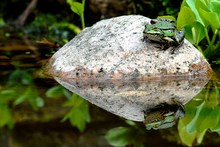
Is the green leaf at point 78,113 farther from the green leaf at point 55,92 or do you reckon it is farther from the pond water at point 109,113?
the green leaf at point 55,92

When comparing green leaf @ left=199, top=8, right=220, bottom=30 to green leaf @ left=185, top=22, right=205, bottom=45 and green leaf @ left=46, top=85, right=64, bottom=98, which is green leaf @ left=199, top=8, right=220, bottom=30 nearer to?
green leaf @ left=185, top=22, right=205, bottom=45

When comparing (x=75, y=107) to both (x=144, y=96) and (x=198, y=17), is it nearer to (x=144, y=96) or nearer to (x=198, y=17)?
(x=144, y=96)

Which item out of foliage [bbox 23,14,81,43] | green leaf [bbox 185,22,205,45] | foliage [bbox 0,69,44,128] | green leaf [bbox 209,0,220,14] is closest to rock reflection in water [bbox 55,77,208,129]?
foliage [bbox 0,69,44,128]

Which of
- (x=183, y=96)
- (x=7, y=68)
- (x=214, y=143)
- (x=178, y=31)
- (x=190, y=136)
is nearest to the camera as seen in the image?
(x=214, y=143)

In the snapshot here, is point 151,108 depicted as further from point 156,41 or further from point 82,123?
point 156,41

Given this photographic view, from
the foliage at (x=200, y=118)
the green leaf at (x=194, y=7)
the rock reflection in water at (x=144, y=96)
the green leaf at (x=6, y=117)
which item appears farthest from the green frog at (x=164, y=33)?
the green leaf at (x=6, y=117)

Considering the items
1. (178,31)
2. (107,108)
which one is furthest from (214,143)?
(178,31)

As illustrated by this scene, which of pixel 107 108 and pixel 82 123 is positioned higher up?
pixel 82 123

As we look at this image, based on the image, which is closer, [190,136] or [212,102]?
[190,136]
